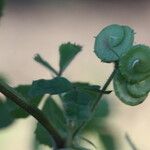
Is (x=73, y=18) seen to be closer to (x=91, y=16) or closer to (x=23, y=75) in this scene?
(x=91, y=16)

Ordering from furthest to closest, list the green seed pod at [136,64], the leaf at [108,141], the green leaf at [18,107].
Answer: the leaf at [108,141], the green leaf at [18,107], the green seed pod at [136,64]

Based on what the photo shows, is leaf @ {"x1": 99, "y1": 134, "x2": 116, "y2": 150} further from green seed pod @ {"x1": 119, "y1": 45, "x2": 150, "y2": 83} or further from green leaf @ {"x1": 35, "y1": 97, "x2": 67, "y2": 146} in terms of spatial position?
green seed pod @ {"x1": 119, "y1": 45, "x2": 150, "y2": 83}

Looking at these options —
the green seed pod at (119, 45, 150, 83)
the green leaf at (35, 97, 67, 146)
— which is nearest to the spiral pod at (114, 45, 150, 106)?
the green seed pod at (119, 45, 150, 83)

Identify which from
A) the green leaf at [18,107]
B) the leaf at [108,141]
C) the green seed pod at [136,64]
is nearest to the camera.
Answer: the green seed pod at [136,64]

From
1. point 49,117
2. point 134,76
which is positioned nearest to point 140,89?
point 134,76

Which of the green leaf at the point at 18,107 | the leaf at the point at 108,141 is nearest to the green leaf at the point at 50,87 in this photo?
the green leaf at the point at 18,107

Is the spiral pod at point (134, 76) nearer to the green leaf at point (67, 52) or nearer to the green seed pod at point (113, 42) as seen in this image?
the green seed pod at point (113, 42)

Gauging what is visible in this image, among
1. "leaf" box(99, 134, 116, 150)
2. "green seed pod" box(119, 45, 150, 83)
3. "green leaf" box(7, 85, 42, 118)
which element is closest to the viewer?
"green seed pod" box(119, 45, 150, 83)
